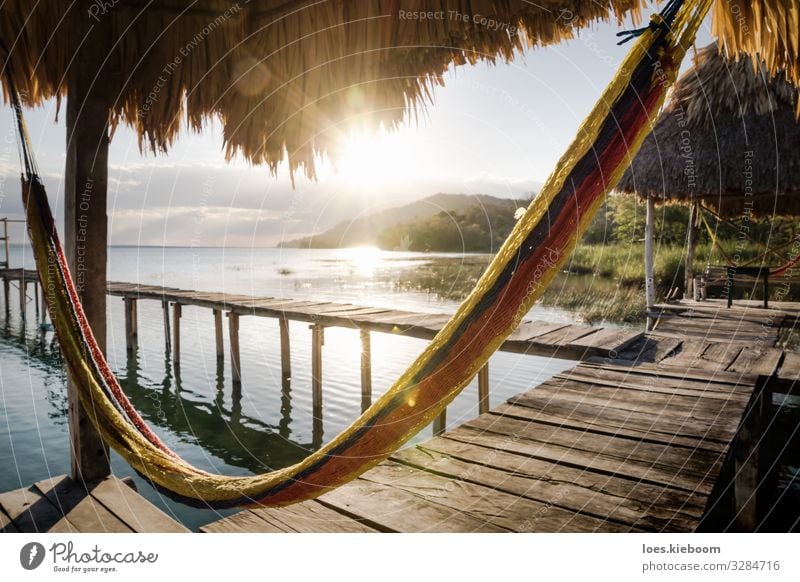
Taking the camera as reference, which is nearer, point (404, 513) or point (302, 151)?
point (404, 513)

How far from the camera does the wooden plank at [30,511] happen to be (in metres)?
2.15

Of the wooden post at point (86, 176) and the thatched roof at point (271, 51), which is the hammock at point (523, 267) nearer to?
the thatched roof at point (271, 51)

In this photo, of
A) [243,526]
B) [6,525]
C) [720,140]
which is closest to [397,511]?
[243,526]

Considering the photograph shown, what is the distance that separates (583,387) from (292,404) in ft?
19.0

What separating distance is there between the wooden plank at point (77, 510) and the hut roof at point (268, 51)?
173 centimetres

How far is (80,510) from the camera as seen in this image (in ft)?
7.39

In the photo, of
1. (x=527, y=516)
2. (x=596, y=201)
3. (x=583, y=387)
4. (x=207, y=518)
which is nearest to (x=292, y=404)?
(x=207, y=518)

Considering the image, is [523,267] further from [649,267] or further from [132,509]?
[649,267]

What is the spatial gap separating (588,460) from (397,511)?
2.99ft

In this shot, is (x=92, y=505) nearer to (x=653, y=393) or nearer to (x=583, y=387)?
(x=583, y=387)

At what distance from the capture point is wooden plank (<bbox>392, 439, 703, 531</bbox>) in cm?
174

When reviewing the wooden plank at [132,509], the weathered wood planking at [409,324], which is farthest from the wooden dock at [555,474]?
the weathered wood planking at [409,324]

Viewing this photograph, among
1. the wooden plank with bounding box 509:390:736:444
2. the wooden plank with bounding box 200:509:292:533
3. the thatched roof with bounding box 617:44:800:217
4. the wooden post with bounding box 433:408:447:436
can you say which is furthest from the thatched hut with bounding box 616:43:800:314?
the wooden plank with bounding box 200:509:292:533

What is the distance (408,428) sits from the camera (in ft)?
4.65
